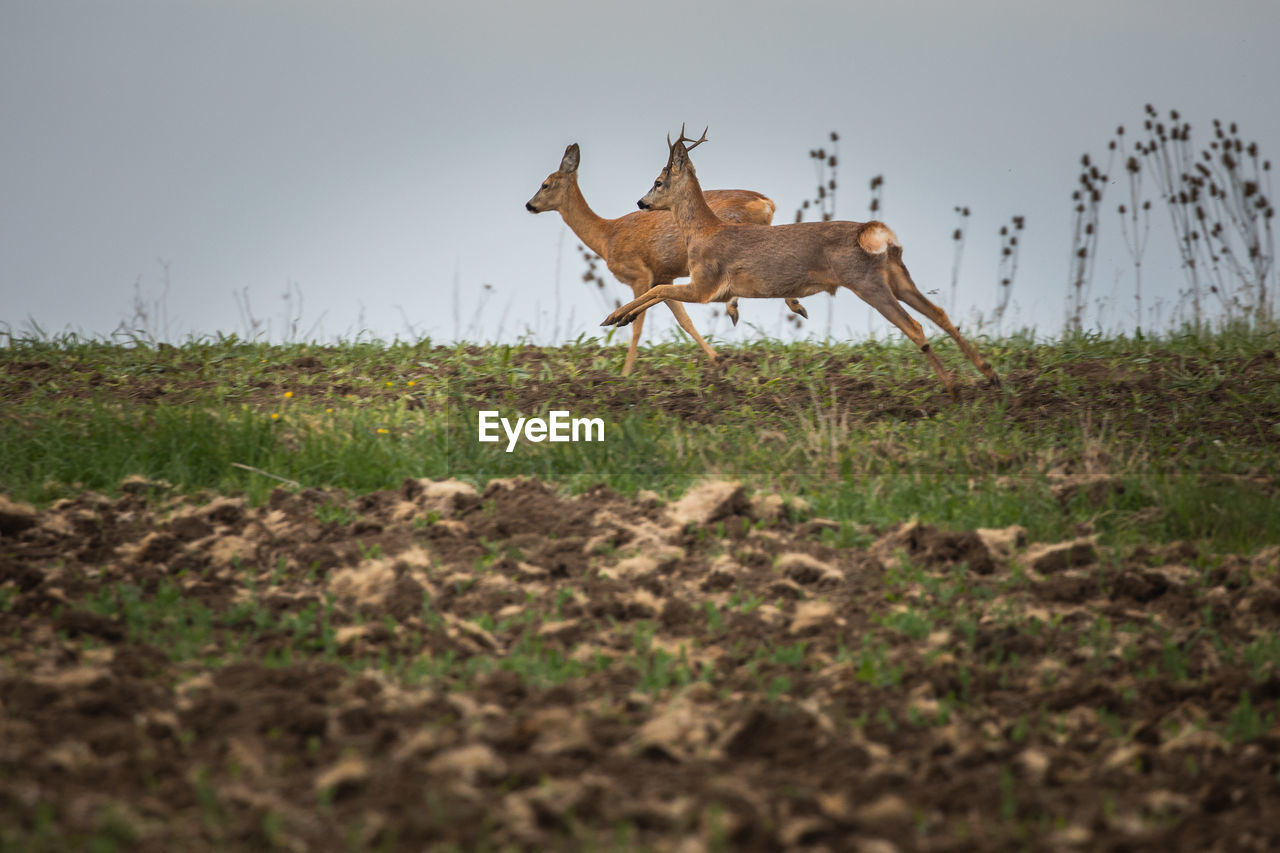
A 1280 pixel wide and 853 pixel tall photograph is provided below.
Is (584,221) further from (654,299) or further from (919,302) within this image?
(919,302)

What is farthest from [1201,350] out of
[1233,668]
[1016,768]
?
[1016,768]

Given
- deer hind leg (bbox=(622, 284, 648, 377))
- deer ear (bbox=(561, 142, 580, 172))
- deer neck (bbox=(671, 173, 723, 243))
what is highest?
deer ear (bbox=(561, 142, 580, 172))

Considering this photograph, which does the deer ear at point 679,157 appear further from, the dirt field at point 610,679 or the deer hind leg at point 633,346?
the dirt field at point 610,679

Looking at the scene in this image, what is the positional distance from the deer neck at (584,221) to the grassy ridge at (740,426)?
1.35 m

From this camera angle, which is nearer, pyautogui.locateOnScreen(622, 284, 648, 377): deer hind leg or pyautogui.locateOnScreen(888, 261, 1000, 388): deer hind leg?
pyautogui.locateOnScreen(888, 261, 1000, 388): deer hind leg

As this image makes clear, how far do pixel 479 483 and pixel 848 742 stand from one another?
3103 millimetres

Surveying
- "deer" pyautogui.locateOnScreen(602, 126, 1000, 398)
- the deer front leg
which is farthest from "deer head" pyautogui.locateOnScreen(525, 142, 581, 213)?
the deer front leg

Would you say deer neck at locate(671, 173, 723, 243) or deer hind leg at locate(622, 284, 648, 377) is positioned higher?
deer neck at locate(671, 173, 723, 243)

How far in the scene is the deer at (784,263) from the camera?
812cm

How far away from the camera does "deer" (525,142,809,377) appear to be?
32.3 ft

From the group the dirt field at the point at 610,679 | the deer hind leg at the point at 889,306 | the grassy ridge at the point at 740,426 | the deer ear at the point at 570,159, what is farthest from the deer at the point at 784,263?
the dirt field at the point at 610,679

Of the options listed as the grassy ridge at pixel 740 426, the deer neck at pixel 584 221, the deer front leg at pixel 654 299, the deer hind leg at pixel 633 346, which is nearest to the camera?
the grassy ridge at pixel 740 426

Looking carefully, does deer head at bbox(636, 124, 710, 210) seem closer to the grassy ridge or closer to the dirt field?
the grassy ridge

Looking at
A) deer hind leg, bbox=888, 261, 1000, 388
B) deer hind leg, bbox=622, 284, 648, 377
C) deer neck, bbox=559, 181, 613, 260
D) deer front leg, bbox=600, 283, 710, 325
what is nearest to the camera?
deer hind leg, bbox=888, 261, 1000, 388
